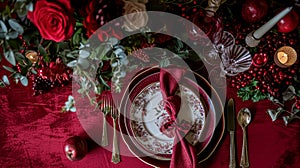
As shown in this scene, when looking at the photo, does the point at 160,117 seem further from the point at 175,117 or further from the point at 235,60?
the point at 235,60

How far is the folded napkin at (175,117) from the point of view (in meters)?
0.89

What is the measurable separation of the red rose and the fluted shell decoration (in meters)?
0.38

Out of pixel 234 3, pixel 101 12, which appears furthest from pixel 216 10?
pixel 101 12

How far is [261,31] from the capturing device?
805 mm

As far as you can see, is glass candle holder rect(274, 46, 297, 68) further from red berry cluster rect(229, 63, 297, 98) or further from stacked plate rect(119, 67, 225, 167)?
stacked plate rect(119, 67, 225, 167)

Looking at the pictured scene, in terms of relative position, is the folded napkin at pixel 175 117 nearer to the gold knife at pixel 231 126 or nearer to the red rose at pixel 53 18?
the gold knife at pixel 231 126

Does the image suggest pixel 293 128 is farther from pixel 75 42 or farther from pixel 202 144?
pixel 75 42

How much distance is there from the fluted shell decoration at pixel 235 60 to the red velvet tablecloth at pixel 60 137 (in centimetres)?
5

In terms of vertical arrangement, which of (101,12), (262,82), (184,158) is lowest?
(184,158)

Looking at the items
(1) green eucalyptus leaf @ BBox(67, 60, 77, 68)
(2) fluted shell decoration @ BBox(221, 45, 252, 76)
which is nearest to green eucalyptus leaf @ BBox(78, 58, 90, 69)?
(1) green eucalyptus leaf @ BBox(67, 60, 77, 68)

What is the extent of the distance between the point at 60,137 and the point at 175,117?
0.96 ft

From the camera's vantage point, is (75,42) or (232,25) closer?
(75,42)

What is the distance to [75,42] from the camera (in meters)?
0.77

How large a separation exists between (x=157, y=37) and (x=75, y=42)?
175 mm
